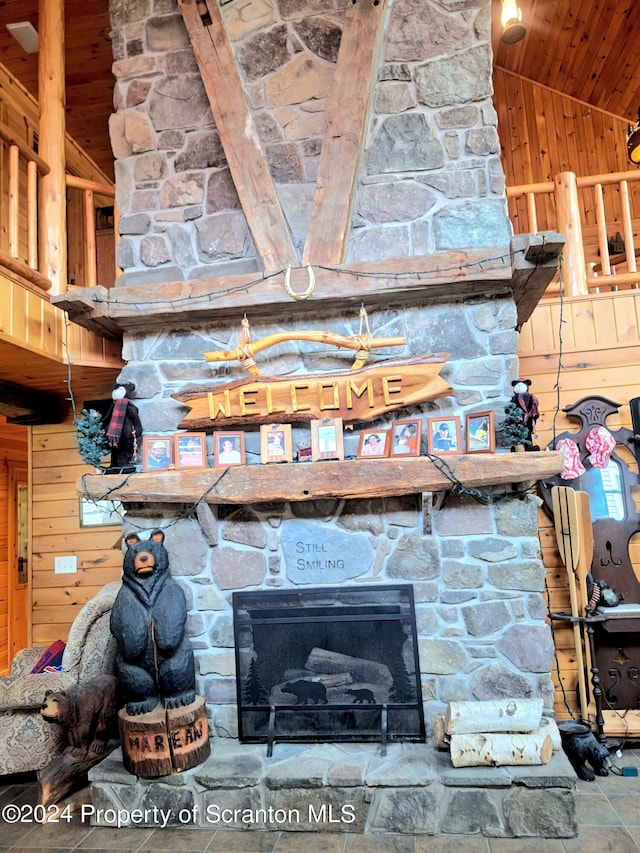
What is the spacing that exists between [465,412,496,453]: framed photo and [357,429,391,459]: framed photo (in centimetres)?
38

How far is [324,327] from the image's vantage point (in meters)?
3.06

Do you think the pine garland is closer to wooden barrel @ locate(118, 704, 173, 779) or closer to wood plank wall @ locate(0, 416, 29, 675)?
wooden barrel @ locate(118, 704, 173, 779)

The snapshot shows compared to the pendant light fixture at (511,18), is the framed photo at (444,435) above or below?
below

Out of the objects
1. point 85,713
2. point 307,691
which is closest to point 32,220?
point 85,713

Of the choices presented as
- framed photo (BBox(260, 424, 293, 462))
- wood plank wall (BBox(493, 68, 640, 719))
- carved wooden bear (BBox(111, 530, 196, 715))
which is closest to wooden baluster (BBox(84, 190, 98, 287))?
framed photo (BBox(260, 424, 293, 462))

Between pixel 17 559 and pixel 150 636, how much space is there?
405 cm

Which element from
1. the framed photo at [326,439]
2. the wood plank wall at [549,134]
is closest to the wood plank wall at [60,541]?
the framed photo at [326,439]

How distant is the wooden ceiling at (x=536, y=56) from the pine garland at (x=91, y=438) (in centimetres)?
343

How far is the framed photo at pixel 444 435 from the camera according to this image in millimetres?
2771

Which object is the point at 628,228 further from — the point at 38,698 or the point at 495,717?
Result: the point at 38,698

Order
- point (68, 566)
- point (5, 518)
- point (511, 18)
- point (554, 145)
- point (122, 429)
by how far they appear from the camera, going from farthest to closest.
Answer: point (554, 145) < point (5, 518) < point (68, 566) < point (511, 18) < point (122, 429)

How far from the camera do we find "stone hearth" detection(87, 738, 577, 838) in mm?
2346

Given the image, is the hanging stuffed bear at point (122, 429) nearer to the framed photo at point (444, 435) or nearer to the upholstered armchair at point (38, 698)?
the upholstered armchair at point (38, 698)

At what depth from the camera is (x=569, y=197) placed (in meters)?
3.84
